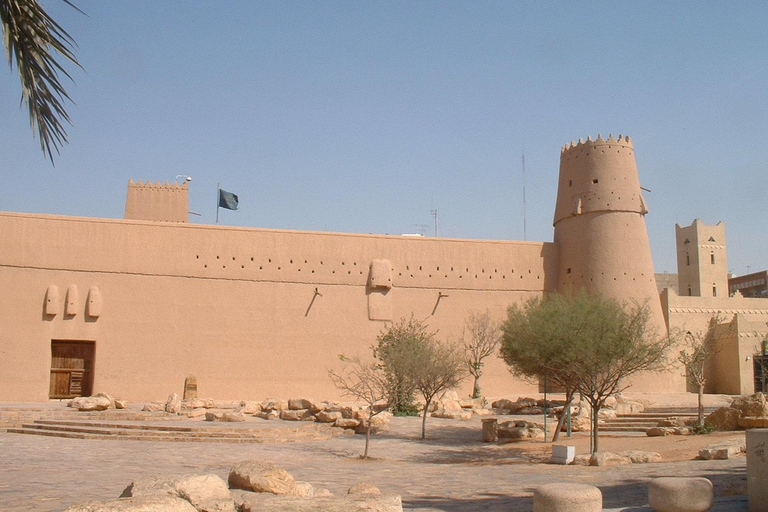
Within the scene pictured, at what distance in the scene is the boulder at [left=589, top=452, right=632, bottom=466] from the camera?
12.7 metres

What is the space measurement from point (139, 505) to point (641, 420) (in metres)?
16.9

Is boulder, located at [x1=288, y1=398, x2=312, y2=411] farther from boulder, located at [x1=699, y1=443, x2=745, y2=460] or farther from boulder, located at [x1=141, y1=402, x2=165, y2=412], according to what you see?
boulder, located at [x1=699, y1=443, x2=745, y2=460]

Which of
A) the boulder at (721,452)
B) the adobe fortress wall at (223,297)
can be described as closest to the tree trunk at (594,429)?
the boulder at (721,452)

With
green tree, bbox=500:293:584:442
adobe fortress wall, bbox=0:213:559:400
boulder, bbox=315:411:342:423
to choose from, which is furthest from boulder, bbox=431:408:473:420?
adobe fortress wall, bbox=0:213:559:400

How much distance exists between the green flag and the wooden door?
9.62 meters

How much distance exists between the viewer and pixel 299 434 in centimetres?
1753

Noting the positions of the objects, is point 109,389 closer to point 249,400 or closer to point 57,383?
point 57,383

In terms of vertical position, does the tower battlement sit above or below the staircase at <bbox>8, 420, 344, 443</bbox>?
above

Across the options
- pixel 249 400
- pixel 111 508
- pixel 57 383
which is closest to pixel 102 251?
pixel 57 383

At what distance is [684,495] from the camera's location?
7.12m

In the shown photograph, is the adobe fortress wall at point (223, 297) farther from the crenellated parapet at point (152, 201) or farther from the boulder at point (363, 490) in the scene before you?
the boulder at point (363, 490)

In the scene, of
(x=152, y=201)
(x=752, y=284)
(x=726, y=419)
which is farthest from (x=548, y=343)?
(x=752, y=284)

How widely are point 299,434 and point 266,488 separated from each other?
9813 millimetres

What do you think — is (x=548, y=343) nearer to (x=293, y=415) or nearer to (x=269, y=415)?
(x=293, y=415)
